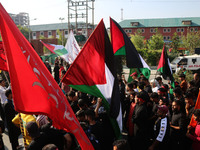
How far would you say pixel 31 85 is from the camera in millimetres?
2619

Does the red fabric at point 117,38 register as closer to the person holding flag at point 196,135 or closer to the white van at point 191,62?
the person holding flag at point 196,135

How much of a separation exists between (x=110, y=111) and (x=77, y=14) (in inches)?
1000

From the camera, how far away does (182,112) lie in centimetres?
402

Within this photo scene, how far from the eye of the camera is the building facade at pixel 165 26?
57.1 metres

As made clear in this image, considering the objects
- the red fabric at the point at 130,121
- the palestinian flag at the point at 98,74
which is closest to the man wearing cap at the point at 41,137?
the palestinian flag at the point at 98,74

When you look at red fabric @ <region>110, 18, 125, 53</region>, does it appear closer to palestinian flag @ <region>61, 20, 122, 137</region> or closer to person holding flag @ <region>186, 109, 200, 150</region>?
palestinian flag @ <region>61, 20, 122, 137</region>

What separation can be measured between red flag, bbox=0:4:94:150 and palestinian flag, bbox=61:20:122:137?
934 mm

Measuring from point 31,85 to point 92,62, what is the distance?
1.65 meters

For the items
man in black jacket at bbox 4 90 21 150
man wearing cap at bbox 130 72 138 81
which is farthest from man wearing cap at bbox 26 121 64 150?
man wearing cap at bbox 130 72 138 81

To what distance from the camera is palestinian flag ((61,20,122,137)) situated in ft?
12.5

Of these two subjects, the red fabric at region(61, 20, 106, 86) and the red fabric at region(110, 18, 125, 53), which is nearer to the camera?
the red fabric at region(61, 20, 106, 86)

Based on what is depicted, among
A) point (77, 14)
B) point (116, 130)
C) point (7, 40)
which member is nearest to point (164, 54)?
point (116, 130)

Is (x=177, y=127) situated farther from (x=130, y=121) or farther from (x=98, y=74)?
(x=98, y=74)

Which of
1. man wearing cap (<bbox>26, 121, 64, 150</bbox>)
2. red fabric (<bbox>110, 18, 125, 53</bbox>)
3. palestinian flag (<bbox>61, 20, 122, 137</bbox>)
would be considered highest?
red fabric (<bbox>110, 18, 125, 53</bbox>)
